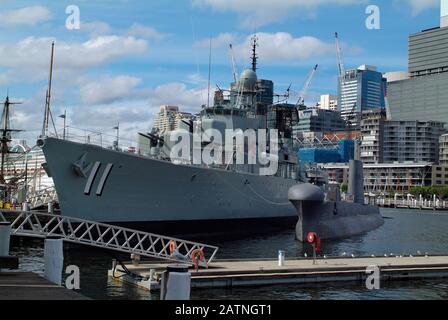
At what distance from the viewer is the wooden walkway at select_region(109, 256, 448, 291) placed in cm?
2205

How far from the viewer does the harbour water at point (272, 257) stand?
2128 cm

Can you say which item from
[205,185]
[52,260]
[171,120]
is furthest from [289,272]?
[171,120]

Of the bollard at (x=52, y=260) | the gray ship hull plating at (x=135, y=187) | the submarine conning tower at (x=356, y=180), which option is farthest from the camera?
the submarine conning tower at (x=356, y=180)

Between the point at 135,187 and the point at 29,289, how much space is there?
950 inches

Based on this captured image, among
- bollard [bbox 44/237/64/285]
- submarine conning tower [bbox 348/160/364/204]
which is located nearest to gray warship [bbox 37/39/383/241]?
submarine conning tower [bbox 348/160/364/204]

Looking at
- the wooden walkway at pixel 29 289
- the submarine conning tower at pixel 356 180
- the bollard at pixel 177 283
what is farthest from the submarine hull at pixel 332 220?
the bollard at pixel 177 283

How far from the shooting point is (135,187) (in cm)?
3556

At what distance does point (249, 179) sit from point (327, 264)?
19622 mm

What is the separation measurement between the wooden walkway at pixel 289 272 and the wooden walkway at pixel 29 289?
8376 mm

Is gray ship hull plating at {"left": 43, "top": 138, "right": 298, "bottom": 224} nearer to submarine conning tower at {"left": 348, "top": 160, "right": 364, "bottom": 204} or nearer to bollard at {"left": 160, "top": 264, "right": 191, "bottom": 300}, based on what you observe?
submarine conning tower at {"left": 348, "top": 160, "right": 364, "bottom": 204}

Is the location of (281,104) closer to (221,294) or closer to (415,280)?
→ (415,280)

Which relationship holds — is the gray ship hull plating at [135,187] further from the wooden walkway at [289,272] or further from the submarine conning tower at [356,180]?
the submarine conning tower at [356,180]
